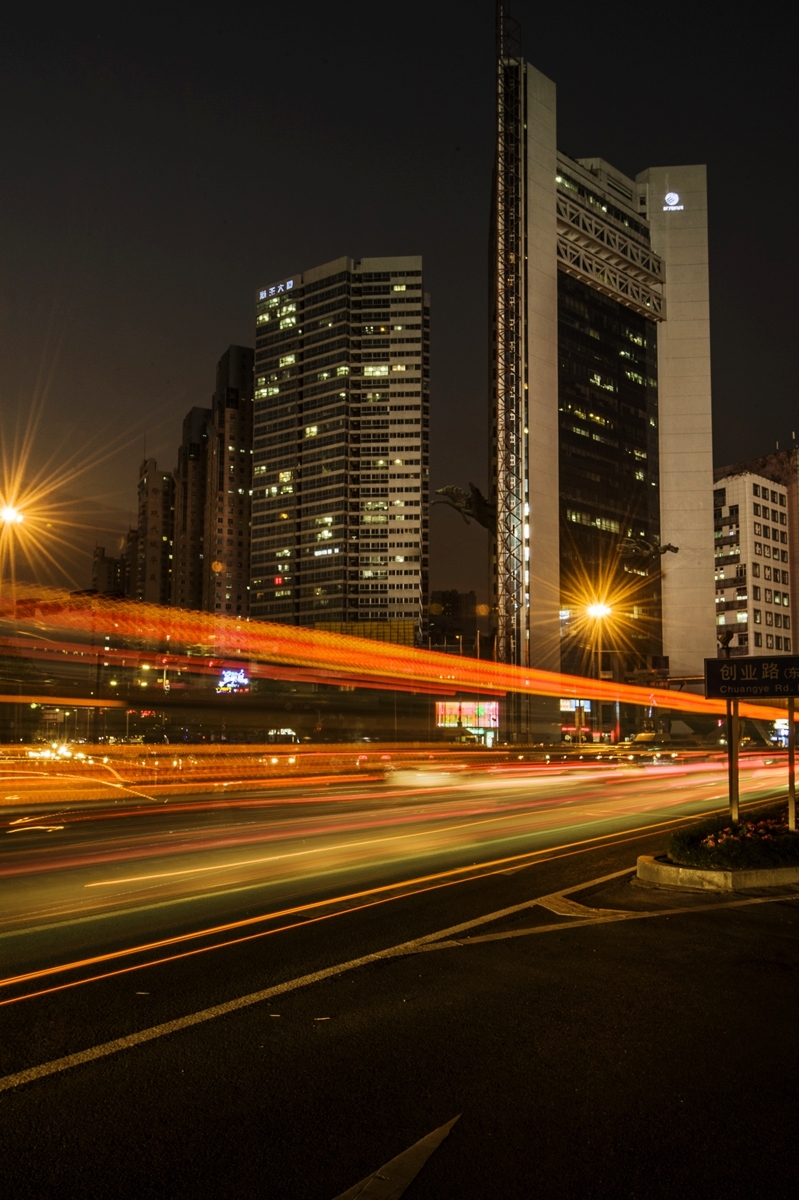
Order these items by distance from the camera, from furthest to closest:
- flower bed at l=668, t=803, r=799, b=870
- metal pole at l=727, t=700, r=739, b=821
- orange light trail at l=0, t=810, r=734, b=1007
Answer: metal pole at l=727, t=700, r=739, b=821, flower bed at l=668, t=803, r=799, b=870, orange light trail at l=0, t=810, r=734, b=1007

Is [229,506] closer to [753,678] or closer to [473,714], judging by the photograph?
[473,714]

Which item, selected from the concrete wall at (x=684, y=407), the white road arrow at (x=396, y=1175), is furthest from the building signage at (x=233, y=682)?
the concrete wall at (x=684, y=407)

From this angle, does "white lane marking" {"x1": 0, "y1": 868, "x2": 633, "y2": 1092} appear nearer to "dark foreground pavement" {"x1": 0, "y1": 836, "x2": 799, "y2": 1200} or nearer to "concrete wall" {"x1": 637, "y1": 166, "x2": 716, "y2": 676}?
"dark foreground pavement" {"x1": 0, "y1": 836, "x2": 799, "y2": 1200}

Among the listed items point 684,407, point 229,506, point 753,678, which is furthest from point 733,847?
point 229,506

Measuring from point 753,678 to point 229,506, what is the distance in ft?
593

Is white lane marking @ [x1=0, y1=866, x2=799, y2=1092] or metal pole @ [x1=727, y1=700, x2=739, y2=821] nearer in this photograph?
white lane marking @ [x1=0, y1=866, x2=799, y2=1092]

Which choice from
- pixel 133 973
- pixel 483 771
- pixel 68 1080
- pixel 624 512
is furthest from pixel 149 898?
pixel 624 512

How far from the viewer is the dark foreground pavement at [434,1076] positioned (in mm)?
4605

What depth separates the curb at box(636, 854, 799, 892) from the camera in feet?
41.7

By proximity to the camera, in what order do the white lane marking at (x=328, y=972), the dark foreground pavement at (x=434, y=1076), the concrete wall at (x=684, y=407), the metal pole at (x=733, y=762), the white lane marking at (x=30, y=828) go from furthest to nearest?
1. the concrete wall at (x=684, y=407)
2. the white lane marking at (x=30, y=828)
3. the metal pole at (x=733, y=762)
4. the white lane marking at (x=328, y=972)
5. the dark foreground pavement at (x=434, y=1076)

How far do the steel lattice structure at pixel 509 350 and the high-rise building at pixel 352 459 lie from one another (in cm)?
6628

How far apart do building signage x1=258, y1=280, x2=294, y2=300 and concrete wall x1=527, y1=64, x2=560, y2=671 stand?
81249mm

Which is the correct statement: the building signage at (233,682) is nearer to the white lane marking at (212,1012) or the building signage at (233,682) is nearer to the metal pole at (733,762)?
the metal pole at (733,762)

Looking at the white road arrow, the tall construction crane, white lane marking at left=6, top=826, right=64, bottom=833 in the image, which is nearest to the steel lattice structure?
the tall construction crane
